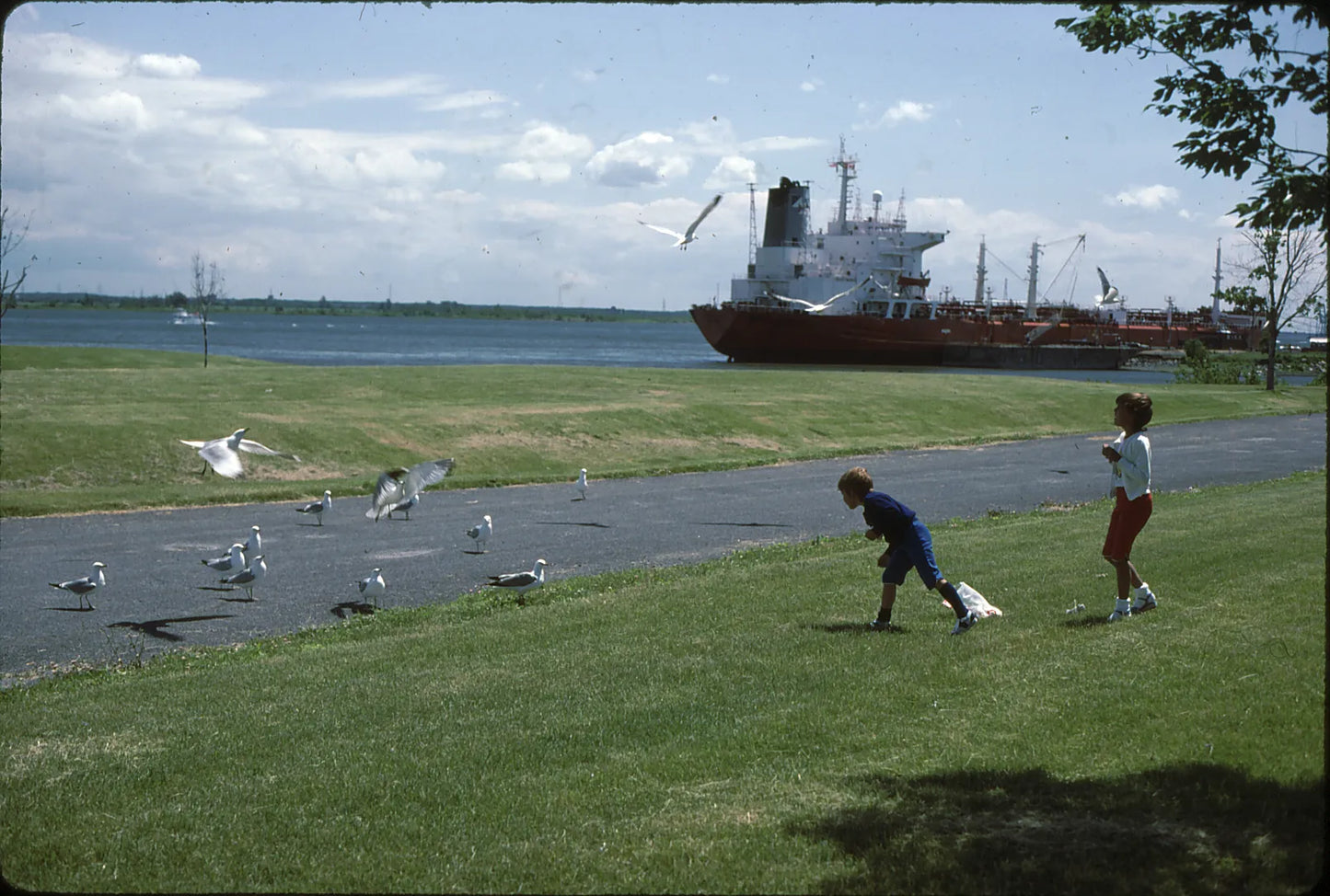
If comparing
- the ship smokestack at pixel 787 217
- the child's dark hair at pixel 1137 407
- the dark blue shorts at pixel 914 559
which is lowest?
the dark blue shorts at pixel 914 559

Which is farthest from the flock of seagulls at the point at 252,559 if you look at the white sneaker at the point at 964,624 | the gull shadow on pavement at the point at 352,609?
the white sneaker at the point at 964,624

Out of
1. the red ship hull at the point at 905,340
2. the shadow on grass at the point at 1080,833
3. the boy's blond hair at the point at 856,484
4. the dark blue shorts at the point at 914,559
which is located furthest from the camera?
the red ship hull at the point at 905,340

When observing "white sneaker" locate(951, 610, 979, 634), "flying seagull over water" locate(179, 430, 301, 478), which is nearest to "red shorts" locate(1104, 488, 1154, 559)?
"white sneaker" locate(951, 610, 979, 634)

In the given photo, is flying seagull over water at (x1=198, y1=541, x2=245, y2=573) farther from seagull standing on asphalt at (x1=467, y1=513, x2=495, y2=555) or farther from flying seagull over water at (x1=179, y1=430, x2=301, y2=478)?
seagull standing on asphalt at (x1=467, y1=513, x2=495, y2=555)

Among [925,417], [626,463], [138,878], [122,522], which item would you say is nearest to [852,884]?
[138,878]

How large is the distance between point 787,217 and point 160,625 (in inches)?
2920

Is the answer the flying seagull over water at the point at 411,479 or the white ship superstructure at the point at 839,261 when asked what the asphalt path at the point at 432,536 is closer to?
the flying seagull over water at the point at 411,479

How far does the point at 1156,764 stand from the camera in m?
5.91

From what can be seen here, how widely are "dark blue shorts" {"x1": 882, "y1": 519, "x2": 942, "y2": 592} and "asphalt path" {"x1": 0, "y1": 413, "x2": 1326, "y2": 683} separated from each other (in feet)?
14.7

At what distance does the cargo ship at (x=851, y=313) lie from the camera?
78.1m

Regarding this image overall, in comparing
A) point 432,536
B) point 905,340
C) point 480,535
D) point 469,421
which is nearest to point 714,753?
point 480,535

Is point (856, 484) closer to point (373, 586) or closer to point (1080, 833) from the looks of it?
point (1080, 833)

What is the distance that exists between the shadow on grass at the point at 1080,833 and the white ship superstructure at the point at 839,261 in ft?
246

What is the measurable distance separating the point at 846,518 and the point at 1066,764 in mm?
11966
